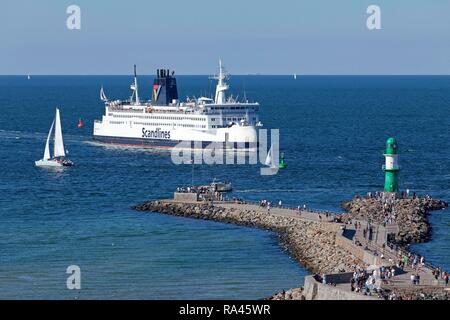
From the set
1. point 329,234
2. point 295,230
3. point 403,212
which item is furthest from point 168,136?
point 329,234

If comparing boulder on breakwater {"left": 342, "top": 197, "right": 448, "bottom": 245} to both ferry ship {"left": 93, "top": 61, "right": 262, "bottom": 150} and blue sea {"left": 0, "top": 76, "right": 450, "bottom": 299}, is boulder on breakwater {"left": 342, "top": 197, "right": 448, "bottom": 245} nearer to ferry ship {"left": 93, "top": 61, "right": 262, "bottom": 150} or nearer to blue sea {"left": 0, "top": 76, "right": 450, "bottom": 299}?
blue sea {"left": 0, "top": 76, "right": 450, "bottom": 299}

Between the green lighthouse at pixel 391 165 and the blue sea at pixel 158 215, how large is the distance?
351 centimetres

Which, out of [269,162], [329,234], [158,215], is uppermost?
[329,234]

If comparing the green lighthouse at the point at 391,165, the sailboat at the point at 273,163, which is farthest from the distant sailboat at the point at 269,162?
the green lighthouse at the point at 391,165

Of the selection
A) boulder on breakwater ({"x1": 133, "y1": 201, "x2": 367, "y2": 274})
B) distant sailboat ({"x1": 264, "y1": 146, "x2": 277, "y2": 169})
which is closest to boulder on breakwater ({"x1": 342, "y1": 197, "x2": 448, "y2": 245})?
boulder on breakwater ({"x1": 133, "y1": 201, "x2": 367, "y2": 274})

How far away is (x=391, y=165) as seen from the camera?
70.2 metres

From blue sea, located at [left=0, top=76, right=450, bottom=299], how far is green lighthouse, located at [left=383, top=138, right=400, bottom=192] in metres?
3.51

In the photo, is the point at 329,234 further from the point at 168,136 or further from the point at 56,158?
the point at 168,136

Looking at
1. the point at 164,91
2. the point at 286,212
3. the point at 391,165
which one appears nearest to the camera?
the point at 286,212

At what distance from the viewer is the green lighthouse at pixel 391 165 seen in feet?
228

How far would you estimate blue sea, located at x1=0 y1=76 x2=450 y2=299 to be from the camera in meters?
51.2

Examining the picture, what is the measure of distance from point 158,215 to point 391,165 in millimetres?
13960

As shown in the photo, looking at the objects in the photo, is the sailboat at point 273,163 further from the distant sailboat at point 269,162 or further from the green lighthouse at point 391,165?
the green lighthouse at point 391,165

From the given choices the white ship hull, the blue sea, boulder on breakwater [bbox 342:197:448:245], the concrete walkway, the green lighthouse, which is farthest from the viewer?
the white ship hull
